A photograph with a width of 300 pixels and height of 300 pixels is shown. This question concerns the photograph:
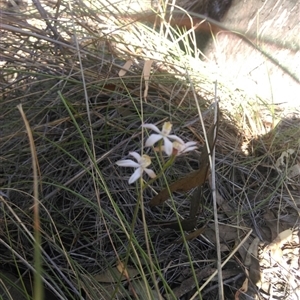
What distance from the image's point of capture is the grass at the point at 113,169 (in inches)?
39.1

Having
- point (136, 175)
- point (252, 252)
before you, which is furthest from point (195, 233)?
point (136, 175)

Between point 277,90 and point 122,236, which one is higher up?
point 277,90

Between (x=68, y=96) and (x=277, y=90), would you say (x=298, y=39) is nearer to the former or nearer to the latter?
(x=277, y=90)

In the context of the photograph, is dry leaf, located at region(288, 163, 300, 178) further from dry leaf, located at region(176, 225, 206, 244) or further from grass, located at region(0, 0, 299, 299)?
dry leaf, located at region(176, 225, 206, 244)

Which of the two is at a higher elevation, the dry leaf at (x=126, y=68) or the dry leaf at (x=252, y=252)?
the dry leaf at (x=126, y=68)

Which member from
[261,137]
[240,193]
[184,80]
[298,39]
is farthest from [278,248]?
[298,39]

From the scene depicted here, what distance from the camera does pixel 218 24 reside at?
180cm

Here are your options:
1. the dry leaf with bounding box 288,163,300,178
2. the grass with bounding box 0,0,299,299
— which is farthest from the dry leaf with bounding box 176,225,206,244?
the dry leaf with bounding box 288,163,300,178

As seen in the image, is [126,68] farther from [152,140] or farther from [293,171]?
[152,140]

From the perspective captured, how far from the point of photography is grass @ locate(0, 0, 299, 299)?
994 mm

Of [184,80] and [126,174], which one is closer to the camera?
[126,174]

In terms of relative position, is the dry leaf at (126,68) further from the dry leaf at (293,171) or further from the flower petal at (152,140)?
the flower petal at (152,140)

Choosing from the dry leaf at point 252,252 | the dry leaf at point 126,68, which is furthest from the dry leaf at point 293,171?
the dry leaf at point 126,68

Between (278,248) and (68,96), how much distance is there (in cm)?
67
